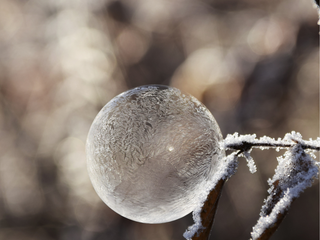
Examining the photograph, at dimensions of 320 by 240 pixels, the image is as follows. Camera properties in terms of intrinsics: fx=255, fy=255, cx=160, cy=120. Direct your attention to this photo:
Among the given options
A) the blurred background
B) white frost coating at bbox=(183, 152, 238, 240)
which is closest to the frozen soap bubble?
white frost coating at bbox=(183, 152, 238, 240)

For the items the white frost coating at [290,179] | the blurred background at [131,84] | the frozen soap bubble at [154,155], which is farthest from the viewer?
the blurred background at [131,84]

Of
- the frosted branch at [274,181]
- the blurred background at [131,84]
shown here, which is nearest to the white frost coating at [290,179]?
the frosted branch at [274,181]

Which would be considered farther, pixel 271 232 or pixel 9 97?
pixel 9 97

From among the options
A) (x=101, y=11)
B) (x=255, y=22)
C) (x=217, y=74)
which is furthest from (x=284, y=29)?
(x=101, y=11)

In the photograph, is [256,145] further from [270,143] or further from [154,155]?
[154,155]

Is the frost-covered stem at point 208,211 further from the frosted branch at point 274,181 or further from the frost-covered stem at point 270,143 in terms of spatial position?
the frost-covered stem at point 270,143

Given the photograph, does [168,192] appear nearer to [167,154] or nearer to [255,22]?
[167,154]
